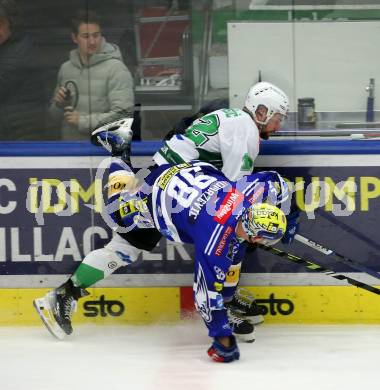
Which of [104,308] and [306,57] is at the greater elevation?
[306,57]

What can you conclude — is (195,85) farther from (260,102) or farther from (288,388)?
(288,388)

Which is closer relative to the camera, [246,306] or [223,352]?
[223,352]

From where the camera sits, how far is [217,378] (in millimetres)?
4309

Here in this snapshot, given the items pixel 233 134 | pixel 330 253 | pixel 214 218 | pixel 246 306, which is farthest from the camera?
pixel 246 306

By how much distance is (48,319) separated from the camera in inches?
193

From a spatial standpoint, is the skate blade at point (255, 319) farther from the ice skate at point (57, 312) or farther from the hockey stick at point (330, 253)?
the ice skate at point (57, 312)

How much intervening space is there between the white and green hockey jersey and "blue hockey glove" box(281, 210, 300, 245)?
0.30 m

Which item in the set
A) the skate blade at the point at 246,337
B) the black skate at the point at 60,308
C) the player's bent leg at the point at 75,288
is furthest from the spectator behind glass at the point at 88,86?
the skate blade at the point at 246,337

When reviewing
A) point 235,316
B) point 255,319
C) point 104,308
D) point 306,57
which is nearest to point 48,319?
point 104,308

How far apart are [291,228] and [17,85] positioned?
4.96 feet

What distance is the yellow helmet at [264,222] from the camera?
4316 millimetres

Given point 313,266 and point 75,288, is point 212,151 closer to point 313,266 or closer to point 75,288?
point 313,266

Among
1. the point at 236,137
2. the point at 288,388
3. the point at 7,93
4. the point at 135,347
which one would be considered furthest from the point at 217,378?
the point at 7,93

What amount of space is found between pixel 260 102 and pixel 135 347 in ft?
4.13
